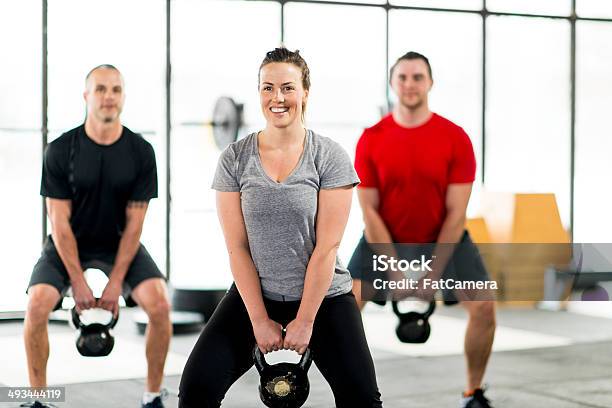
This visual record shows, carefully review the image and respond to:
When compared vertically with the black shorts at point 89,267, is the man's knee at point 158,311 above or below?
below

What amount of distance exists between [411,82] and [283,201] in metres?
1.17

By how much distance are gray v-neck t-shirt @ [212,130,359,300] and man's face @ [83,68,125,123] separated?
88 cm

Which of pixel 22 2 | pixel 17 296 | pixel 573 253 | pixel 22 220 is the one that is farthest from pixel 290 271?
pixel 22 2

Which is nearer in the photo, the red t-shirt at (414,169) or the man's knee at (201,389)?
the man's knee at (201,389)

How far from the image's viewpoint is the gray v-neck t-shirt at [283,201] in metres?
2.38

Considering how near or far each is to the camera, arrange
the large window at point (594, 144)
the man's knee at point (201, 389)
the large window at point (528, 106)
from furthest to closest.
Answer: the large window at point (528, 106) → the large window at point (594, 144) → the man's knee at point (201, 389)

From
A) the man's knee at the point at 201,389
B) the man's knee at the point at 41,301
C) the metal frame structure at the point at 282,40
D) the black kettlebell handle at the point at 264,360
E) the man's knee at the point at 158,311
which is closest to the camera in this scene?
the man's knee at the point at 201,389


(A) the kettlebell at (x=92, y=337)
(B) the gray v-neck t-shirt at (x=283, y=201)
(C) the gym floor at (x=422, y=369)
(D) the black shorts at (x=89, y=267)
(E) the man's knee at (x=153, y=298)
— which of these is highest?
(B) the gray v-neck t-shirt at (x=283, y=201)

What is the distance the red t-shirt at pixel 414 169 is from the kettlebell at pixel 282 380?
103 cm

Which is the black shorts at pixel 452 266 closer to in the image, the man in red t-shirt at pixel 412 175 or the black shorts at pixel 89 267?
the man in red t-shirt at pixel 412 175

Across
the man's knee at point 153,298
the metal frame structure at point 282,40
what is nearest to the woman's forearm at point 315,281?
the man's knee at point 153,298

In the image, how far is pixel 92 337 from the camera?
323 centimetres

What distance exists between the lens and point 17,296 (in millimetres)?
4203

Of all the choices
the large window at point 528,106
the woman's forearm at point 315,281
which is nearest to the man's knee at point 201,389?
the woman's forearm at point 315,281
